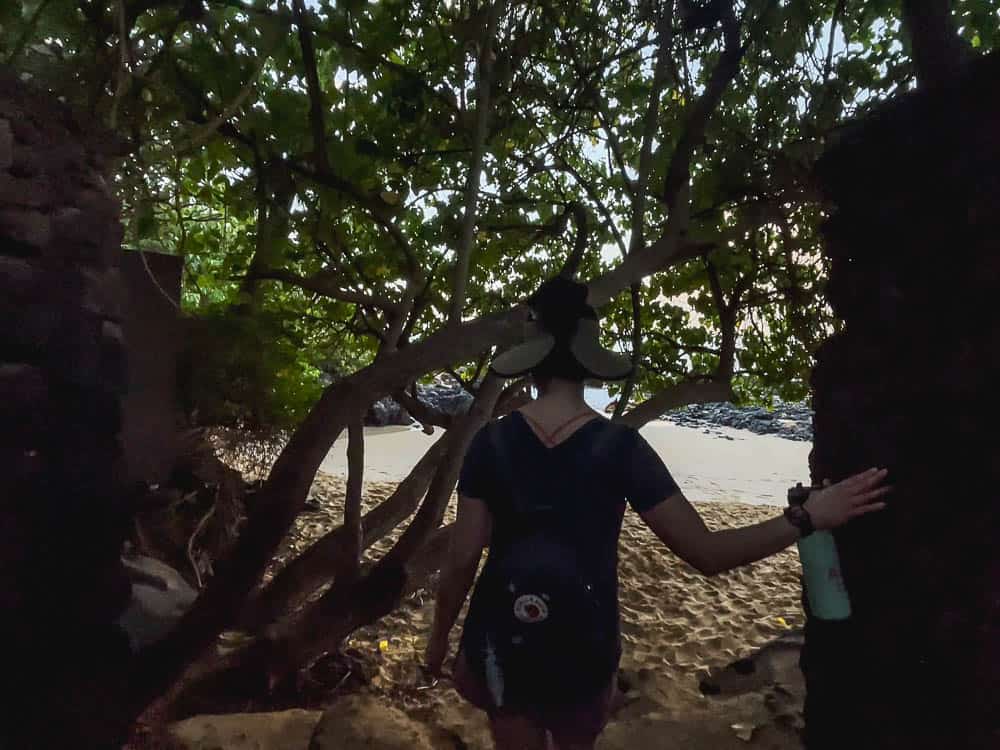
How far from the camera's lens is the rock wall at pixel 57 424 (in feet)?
6.35

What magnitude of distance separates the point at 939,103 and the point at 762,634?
4.43 m

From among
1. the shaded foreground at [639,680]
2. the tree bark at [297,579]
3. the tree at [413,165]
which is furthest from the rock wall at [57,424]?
the tree bark at [297,579]

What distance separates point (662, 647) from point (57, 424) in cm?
434

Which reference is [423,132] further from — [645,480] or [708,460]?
[708,460]

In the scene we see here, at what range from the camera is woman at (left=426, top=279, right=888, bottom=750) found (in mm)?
1688

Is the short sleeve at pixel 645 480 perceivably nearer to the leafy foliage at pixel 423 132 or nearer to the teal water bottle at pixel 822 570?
the teal water bottle at pixel 822 570

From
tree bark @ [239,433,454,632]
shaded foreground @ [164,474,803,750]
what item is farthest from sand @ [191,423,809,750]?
tree bark @ [239,433,454,632]

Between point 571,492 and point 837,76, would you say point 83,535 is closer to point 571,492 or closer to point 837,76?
point 571,492

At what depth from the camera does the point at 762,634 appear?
5.26 metres

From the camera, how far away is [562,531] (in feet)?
5.71

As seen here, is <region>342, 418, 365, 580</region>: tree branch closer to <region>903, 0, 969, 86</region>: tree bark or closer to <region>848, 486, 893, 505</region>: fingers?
<region>848, 486, 893, 505</region>: fingers

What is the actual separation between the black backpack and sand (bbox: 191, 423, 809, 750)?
1.51m

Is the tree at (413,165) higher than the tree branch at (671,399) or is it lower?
higher

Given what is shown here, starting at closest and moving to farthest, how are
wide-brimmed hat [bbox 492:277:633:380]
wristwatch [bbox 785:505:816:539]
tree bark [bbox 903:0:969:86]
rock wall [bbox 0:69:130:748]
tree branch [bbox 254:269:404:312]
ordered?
1. wristwatch [bbox 785:505:816:539]
2. wide-brimmed hat [bbox 492:277:633:380]
3. rock wall [bbox 0:69:130:748]
4. tree bark [bbox 903:0:969:86]
5. tree branch [bbox 254:269:404:312]
